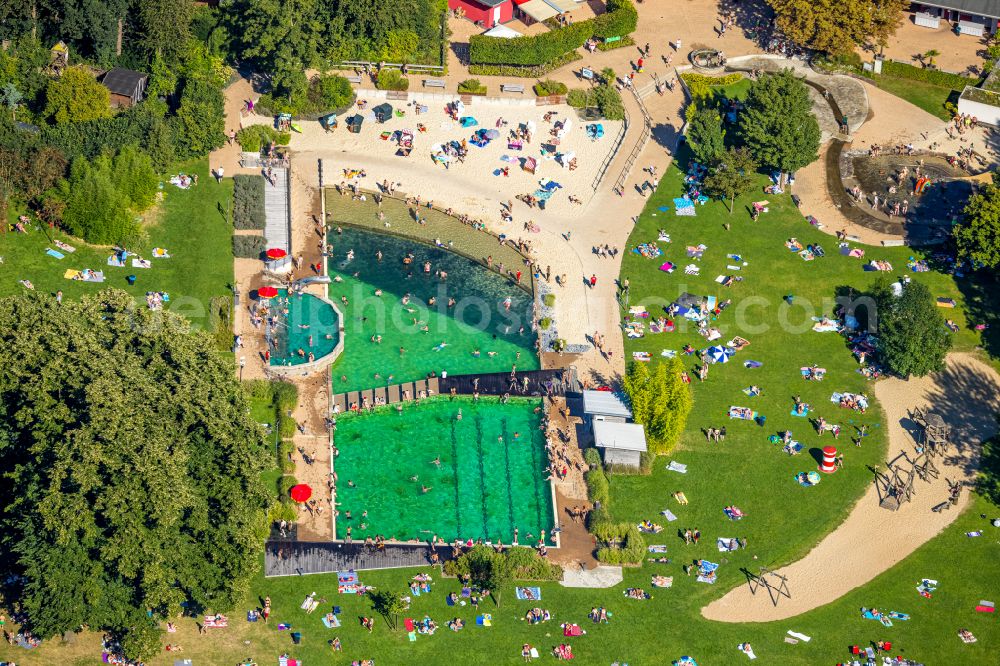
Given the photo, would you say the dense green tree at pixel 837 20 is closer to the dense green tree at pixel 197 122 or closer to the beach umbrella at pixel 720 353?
the beach umbrella at pixel 720 353

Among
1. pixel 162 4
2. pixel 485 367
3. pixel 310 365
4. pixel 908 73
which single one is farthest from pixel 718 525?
pixel 162 4

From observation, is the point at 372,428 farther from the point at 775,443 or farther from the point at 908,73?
the point at 908,73

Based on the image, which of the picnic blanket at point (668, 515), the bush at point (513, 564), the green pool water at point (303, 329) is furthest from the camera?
the green pool water at point (303, 329)

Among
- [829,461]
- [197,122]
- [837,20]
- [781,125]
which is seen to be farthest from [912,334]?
[197,122]

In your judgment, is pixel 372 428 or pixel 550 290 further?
pixel 550 290

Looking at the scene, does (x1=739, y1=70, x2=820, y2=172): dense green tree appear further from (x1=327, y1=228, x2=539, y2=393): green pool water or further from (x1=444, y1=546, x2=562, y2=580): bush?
(x1=444, y1=546, x2=562, y2=580): bush

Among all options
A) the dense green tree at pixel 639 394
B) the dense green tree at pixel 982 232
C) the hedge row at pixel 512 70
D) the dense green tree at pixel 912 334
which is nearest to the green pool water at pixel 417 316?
the dense green tree at pixel 639 394

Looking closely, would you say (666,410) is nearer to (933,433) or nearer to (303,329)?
(933,433)
